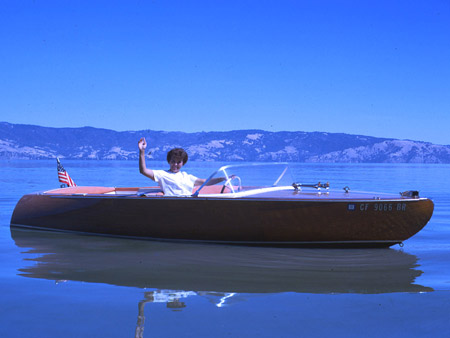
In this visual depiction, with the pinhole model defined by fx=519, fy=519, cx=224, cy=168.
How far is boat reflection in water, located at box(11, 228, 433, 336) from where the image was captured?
16.9 feet

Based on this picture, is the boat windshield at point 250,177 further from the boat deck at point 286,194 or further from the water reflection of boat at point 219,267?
the water reflection of boat at point 219,267

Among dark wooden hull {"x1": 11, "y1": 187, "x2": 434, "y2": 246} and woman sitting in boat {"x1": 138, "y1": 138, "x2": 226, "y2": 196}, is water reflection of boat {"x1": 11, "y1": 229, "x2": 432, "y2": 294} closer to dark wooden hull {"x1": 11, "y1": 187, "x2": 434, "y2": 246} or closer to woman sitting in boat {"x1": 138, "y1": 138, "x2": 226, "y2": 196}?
dark wooden hull {"x1": 11, "y1": 187, "x2": 434, "y2": 246}

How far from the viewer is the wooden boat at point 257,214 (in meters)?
7.29

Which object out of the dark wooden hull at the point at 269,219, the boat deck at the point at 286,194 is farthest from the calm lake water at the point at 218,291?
the boat deck at the point at 286,194

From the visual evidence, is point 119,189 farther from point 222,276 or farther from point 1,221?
point 222,276

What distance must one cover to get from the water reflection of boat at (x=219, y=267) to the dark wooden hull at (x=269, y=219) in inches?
7.0

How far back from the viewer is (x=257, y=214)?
24.5 ft

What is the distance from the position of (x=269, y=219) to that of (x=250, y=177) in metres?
1.04

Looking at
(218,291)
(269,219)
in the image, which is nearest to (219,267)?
(218,291)

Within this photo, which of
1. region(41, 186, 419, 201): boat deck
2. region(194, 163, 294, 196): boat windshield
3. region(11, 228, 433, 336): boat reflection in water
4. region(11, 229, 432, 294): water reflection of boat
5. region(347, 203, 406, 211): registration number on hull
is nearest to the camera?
region(11, 228, 433, 336): boat reflection in water

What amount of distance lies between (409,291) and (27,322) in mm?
3505

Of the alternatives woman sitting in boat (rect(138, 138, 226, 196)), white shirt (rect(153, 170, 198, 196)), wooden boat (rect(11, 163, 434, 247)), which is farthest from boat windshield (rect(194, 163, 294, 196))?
Result: white shirt (rect(153, 170, 198, 196))

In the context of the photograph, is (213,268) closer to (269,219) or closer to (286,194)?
(269,219)

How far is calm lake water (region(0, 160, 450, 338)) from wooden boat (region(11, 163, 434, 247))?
21 centimetres
